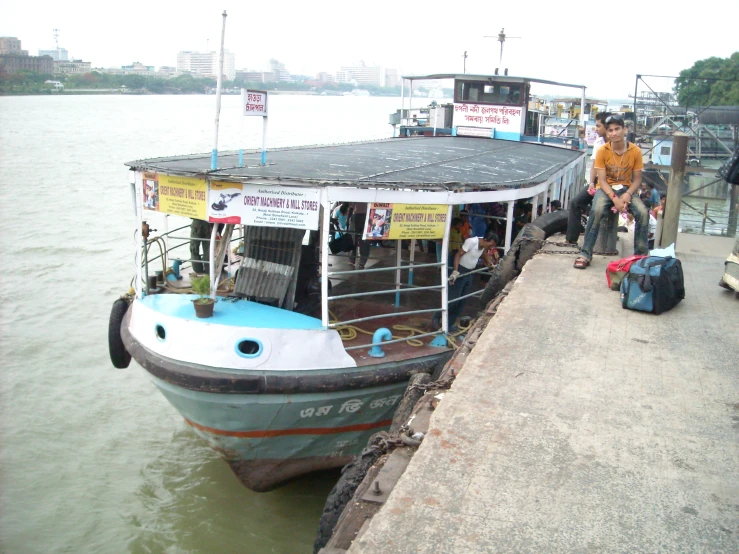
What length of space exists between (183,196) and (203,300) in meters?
1.06

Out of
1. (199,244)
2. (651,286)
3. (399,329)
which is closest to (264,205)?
(399,329)

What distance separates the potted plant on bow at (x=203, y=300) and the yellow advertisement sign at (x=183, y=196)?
1.95 ft

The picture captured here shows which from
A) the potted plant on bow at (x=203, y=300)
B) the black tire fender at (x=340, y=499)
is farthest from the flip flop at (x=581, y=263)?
the potted plant on bow at (x=203, y=300)

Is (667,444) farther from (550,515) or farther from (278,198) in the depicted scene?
(278,198)

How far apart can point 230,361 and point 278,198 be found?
59.2 inches

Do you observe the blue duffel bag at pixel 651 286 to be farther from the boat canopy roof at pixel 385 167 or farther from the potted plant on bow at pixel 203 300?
the potted plant on bow at pixel 203 300

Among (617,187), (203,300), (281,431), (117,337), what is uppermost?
(617,187)

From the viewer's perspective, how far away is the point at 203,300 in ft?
20.6

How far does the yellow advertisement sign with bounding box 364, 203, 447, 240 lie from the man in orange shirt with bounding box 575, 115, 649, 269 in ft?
4.98

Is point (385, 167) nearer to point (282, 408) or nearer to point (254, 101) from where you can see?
point (254, 101)

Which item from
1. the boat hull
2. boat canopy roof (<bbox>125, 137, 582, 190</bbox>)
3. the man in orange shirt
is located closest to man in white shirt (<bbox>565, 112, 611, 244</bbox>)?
the man in orange shirt

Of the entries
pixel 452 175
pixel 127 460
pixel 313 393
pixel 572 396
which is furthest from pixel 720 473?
pixel 127 460

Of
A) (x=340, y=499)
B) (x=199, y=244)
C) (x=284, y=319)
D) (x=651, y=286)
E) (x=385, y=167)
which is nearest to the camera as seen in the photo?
(x=340, y=499)

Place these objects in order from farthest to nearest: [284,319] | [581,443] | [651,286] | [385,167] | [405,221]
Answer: [385,167] < [405,221] < [284,319] < [651,286] < [581,443]
